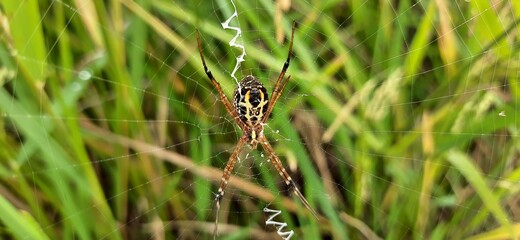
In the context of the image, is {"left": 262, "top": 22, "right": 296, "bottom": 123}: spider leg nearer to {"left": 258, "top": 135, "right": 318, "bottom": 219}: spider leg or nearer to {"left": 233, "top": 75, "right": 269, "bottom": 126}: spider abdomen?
{"left": 233, "top": 75, "right": 269, "bottom": 126}: spider abdomen

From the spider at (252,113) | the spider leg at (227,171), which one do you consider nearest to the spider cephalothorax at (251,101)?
the spider at (252,113)

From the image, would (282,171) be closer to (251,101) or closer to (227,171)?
(227,171)

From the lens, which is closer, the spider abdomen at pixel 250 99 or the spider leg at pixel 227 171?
the spider abdomen at pixel 250 99

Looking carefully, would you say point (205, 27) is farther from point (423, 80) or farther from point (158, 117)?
point (423, 80)

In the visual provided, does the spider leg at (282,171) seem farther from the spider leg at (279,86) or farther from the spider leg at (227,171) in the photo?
the spider leg at (279,86)

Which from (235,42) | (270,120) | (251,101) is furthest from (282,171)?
(235,42)

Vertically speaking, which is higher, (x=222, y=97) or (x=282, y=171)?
(x=222, y=97)

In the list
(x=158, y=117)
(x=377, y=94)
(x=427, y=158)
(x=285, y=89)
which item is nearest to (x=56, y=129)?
(x=158, y=117)
